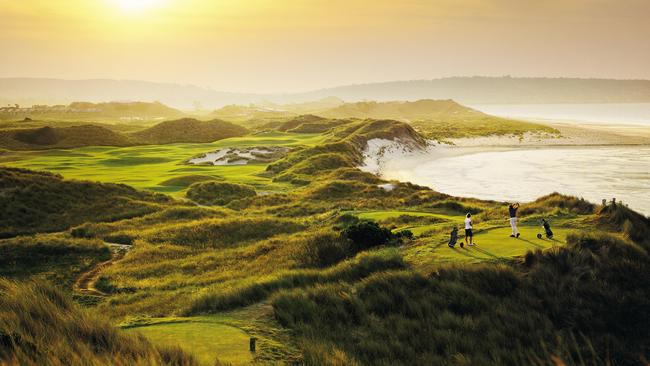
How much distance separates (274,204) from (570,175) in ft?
116

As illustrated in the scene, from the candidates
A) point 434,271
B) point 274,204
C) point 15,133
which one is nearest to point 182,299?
point 434,271

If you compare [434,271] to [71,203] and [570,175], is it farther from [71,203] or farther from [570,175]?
[570,175]

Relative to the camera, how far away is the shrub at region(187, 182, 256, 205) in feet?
123

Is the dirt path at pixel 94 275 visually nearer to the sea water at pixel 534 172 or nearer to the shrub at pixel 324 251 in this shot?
the shrub at pixel 324 251

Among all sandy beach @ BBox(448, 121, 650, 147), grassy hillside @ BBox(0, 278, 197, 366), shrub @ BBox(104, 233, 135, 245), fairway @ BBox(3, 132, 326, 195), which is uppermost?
sandy beach @ BBox(448, 121, 650, 147)

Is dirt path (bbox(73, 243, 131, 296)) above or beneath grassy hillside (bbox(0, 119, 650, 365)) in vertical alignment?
beneath

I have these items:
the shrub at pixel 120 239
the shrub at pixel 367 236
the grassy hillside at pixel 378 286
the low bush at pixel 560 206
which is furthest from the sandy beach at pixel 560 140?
the shrub at pixel 367 236

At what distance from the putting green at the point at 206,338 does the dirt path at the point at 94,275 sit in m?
8.40

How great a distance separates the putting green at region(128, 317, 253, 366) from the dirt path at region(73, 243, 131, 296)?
27.6ft

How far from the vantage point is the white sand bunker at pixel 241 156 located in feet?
207

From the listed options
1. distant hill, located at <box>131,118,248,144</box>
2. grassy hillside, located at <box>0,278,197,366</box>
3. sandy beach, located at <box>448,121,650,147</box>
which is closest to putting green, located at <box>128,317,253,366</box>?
grassy hillside, located at <box>0,278,197,366</box>

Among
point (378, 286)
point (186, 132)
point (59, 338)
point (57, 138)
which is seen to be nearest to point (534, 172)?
point (378, 286)

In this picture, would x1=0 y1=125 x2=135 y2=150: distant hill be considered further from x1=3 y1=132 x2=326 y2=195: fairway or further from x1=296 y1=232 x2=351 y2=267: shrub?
x1=296 y1=232 x2=351 y2=267: shrub

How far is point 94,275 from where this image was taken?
1798 centimetres
